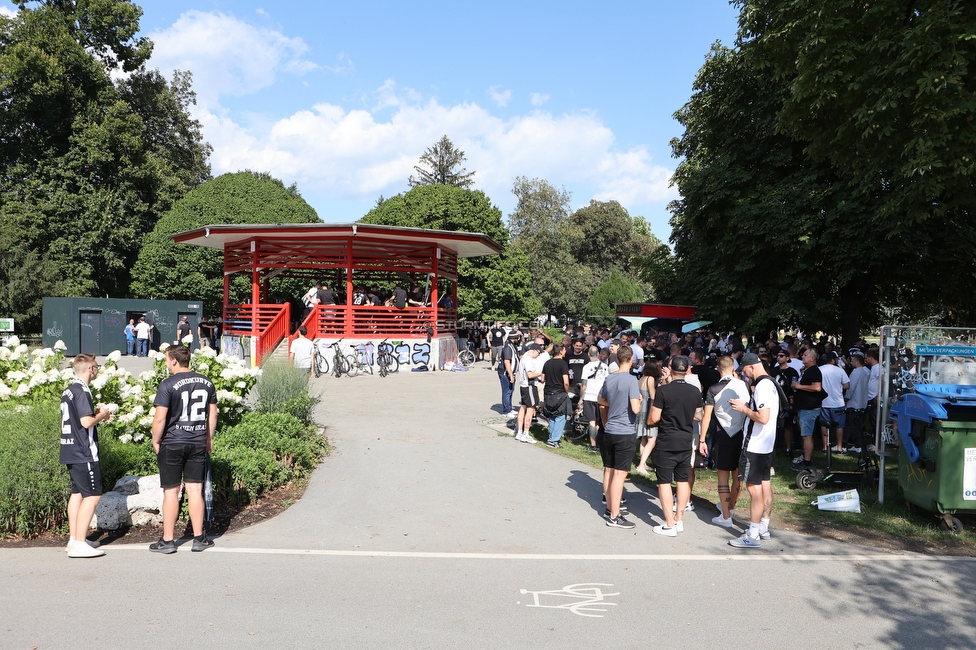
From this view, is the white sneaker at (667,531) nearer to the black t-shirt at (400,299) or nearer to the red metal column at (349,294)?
the red metal column at (349,294)

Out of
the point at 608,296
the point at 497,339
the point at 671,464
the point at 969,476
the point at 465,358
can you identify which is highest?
the point at 608,296

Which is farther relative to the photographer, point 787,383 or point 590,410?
point 787,383

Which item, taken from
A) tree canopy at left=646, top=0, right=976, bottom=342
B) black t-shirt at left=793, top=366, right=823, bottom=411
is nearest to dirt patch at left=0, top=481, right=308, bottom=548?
→ black t-shirt at left=793, top=366, right=823, bottom=411

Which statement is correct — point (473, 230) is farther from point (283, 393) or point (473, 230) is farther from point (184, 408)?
point (184, 408)

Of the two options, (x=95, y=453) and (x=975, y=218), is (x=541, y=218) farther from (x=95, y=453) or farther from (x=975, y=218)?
(x=95, y=453)

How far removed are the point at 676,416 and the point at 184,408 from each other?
15.1 feet

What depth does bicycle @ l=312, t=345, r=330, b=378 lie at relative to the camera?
19234mm

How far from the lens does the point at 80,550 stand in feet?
19.1

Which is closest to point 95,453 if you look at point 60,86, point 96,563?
point 96,563

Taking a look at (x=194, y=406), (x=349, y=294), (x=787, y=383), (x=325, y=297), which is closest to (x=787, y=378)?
(x=787, y=383)

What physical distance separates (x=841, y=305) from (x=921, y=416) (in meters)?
15.2

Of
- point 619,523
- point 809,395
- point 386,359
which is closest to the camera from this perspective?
point 619,523

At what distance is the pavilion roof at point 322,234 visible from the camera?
20.9m

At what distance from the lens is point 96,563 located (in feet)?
18.9
